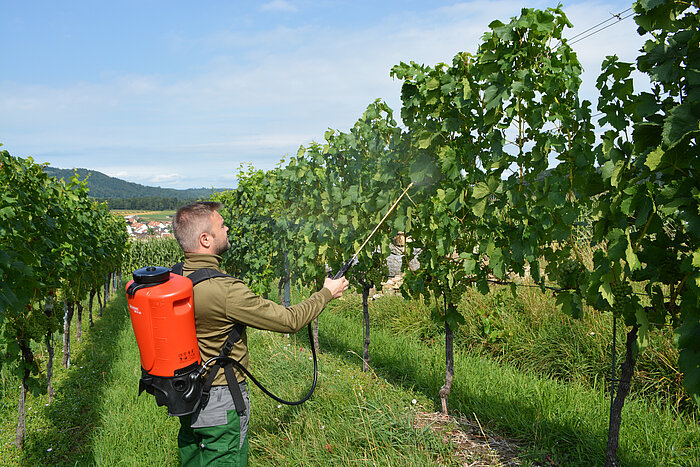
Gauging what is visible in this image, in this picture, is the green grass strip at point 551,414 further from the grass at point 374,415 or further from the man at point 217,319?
the man at point 217,319

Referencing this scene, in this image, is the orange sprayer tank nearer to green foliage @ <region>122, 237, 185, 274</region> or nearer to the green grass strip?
the green grass strip

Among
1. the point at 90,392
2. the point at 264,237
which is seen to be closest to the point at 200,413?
the point at 90,392

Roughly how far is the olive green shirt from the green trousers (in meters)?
0.12

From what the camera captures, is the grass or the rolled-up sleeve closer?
the rolled-up sleeve

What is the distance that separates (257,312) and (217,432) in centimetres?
71

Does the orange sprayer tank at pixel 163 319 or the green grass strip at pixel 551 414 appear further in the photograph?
the green grass strip at pixel 551 414

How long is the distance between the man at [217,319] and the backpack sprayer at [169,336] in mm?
90

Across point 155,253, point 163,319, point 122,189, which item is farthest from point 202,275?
point 122,189

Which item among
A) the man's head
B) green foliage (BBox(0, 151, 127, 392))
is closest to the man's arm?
the man's head

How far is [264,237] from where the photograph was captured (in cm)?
861

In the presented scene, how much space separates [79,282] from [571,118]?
26.3ft

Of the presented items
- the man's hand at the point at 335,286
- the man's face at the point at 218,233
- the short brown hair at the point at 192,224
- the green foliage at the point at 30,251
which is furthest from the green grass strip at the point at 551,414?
the green foliage at the point at 30,251

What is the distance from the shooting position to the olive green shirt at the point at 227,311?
2324 mm

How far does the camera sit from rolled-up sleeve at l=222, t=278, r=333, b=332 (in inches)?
91.8
